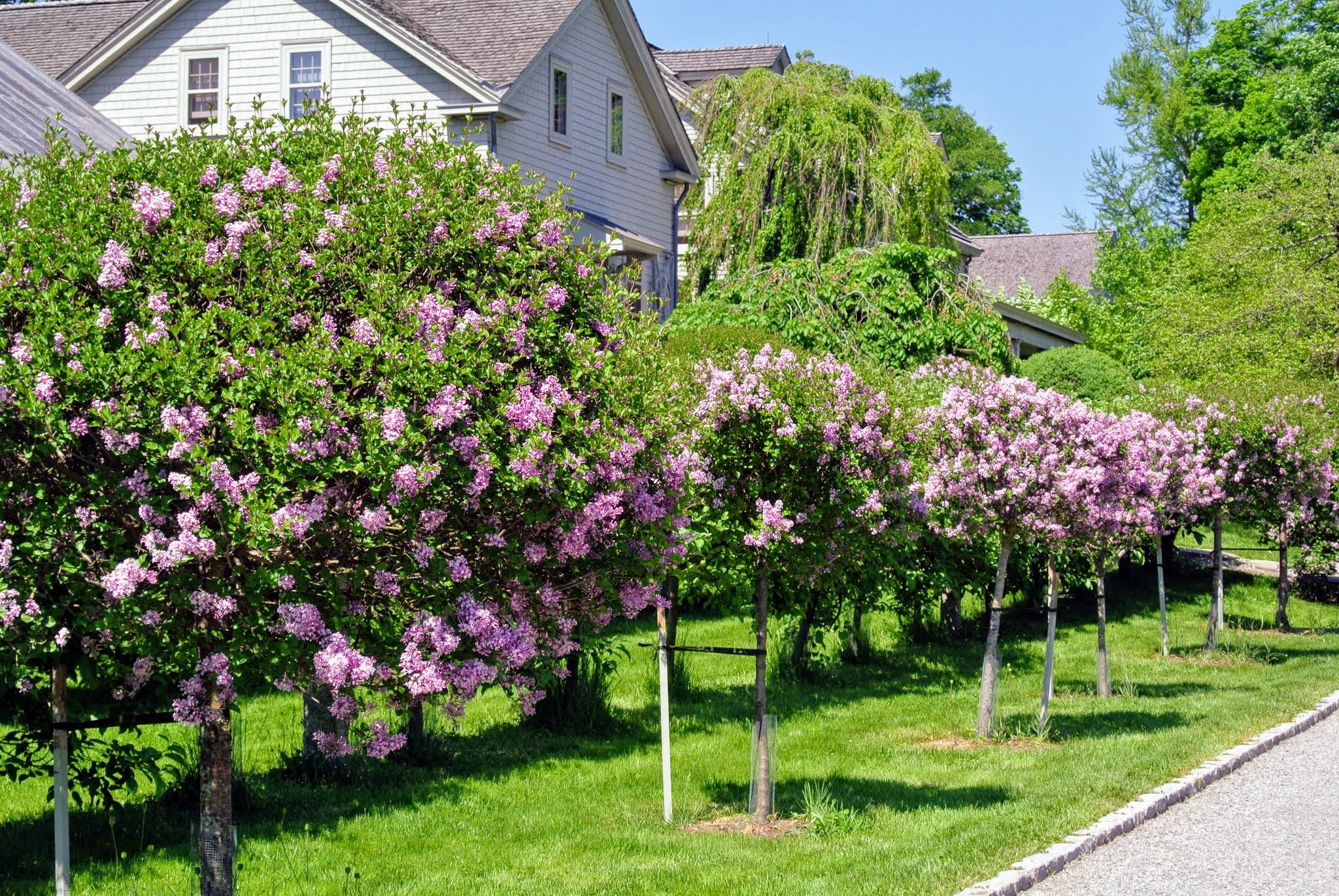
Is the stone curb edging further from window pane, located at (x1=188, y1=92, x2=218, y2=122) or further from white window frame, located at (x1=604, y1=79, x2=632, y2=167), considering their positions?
window pane, located at (x1=188, y1=92, x2=218, y2=122)

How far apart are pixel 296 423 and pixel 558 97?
67.6 feet

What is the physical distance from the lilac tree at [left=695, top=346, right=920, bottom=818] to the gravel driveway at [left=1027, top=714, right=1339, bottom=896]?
267 cm

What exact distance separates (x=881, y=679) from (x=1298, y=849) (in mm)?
8652

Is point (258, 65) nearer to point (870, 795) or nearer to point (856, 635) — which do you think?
point (856, 635)

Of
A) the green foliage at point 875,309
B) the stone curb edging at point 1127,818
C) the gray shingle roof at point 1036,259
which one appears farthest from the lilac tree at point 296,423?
the gray shingle roof at point 1036,259

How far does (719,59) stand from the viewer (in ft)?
122

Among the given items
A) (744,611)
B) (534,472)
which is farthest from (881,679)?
(534,472)

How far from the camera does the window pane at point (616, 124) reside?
26.9 metres

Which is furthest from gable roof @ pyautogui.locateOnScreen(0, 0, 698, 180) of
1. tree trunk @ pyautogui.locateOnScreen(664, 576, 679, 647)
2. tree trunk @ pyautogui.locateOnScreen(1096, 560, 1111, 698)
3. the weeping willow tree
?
tree trunk @ pyautogui.locateOnScreen(1096, 560, 1111, 698)

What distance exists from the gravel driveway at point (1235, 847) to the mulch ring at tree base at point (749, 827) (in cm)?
208

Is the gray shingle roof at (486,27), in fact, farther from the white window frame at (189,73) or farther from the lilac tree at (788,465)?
the lilac tree at (788,465)

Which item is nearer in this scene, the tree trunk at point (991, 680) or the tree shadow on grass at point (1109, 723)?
the tree trunk at point (991, 680)

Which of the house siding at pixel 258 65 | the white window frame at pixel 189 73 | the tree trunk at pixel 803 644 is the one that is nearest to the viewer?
the tree trunk at pixel 803 644

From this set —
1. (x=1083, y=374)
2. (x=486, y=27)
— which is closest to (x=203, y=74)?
(x=486, y=27)
